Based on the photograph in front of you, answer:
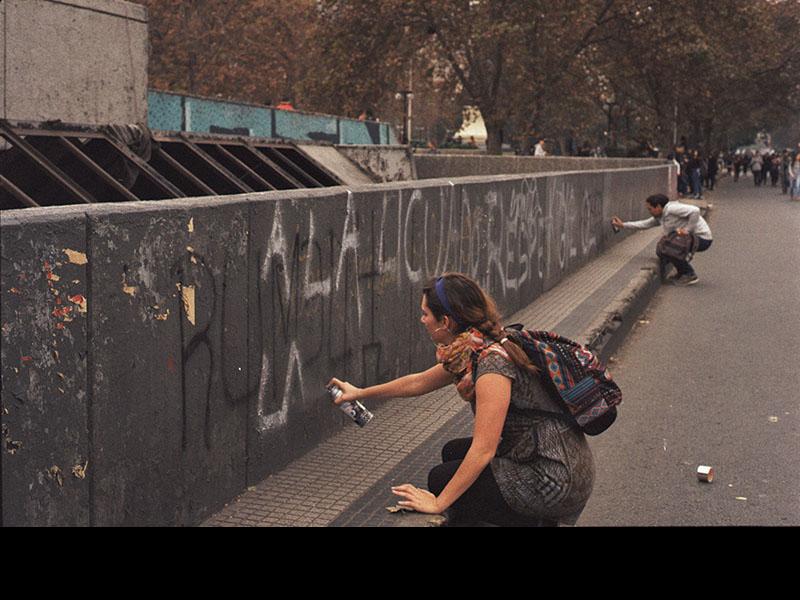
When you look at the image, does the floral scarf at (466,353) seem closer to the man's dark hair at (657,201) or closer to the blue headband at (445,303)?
the blue headband at (445,303)

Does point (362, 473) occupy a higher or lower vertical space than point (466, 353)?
lower

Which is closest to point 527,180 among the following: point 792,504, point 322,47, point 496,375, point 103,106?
point 103,106

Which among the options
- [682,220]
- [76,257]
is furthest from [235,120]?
[76,257]

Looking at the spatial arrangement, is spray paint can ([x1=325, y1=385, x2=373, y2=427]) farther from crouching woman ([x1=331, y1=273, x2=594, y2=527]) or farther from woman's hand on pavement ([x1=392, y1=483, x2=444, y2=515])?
crouching woman ([x1=331, y1=273, x2=594, y2=527])

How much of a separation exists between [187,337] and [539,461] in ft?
4.83

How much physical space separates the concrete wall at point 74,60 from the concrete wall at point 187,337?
4.95 metres

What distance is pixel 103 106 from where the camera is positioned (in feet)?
41.0

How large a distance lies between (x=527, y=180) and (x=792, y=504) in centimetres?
683

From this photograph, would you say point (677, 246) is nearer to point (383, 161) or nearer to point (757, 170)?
point (383, 161)

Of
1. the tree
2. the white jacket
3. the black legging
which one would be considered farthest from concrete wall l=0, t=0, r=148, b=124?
the tree

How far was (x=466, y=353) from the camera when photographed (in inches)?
170

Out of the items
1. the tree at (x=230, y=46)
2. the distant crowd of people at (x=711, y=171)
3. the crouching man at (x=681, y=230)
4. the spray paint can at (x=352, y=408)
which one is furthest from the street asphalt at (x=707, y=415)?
the tree at (x=230, y=46)

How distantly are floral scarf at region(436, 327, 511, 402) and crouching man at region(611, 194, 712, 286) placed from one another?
11654 mm
